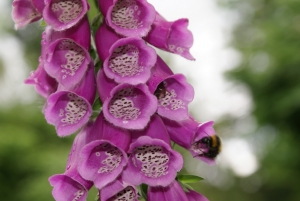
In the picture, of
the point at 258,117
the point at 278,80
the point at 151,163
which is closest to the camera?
the point at 151,163

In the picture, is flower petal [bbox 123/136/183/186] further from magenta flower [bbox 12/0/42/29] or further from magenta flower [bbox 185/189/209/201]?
magenta flower [bbox 12/0/42/29]

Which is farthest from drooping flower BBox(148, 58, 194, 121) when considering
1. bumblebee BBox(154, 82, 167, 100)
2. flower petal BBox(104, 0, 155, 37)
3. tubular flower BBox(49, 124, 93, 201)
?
tubular flower BBox(49, 124, 93, 201)

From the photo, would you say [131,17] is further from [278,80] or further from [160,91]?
[278,80]

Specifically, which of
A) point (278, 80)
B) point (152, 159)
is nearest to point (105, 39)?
point (152, 159)

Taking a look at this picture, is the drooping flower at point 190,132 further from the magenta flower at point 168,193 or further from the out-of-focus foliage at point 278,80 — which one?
the out-of-focus foliage at point 278,80

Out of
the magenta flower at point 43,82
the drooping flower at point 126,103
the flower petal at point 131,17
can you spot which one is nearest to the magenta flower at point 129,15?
the flower petal at point 131,17

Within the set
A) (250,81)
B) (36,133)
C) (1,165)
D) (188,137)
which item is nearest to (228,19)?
(250,81)
